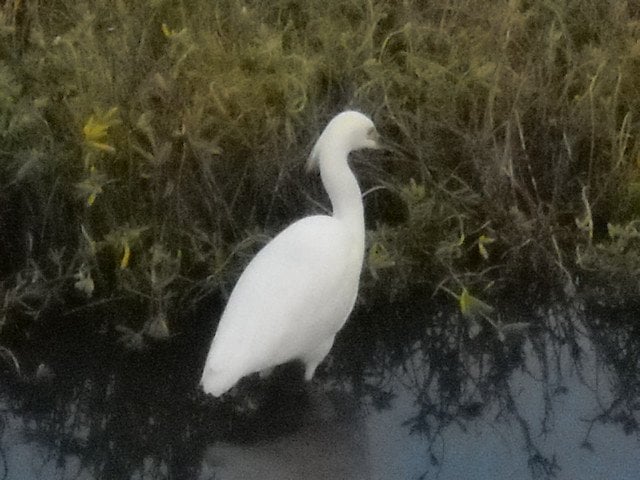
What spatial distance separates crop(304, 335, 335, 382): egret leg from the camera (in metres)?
1.84

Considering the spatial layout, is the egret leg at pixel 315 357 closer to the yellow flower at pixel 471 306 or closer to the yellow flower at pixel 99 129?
the yellow flower at pixel 471 306

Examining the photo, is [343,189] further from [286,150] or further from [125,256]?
[125,256]

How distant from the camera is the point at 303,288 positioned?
1.72 metres

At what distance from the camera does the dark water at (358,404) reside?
1.79m

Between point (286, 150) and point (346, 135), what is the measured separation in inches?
10.5

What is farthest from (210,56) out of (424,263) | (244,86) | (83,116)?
(424,263)

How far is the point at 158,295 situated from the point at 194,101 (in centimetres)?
39

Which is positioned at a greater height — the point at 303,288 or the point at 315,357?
the point at 303,288

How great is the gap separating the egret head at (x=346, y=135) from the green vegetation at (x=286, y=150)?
7.6 inches

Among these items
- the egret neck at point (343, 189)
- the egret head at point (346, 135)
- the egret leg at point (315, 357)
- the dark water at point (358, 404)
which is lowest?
the dark water at point (358, 404)

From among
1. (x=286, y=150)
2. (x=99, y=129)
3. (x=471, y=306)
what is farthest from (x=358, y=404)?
(x=99, y=129)

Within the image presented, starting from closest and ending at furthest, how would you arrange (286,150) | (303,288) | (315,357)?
(303,288) → (315,357) → (286,150)

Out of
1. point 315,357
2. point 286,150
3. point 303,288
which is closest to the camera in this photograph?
point 303,288

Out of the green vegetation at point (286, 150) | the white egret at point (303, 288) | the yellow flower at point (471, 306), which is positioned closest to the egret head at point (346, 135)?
the white egret at point (303, 288)
